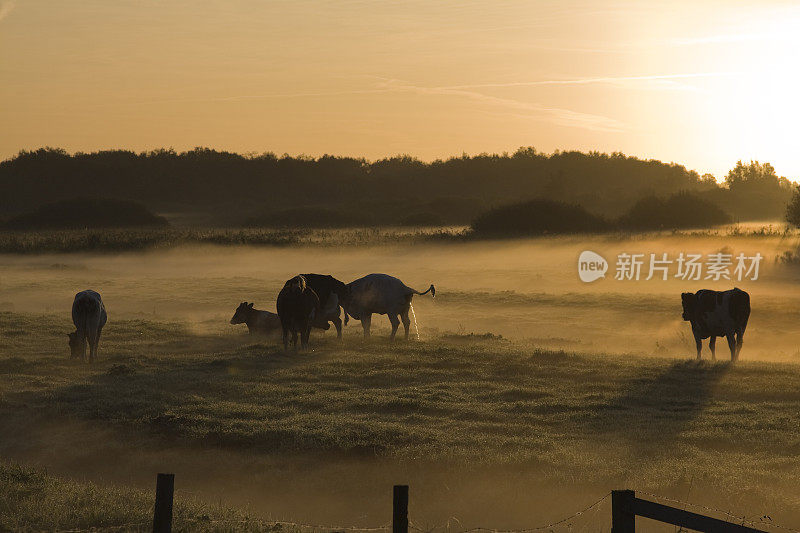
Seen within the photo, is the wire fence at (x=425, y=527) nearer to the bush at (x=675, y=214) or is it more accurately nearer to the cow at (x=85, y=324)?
the cow at (x=85, y=324)

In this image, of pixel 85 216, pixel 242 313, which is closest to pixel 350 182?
pixel 85 216

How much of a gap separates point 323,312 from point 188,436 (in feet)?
36.3

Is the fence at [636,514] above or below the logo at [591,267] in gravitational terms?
below

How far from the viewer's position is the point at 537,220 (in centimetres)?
8175

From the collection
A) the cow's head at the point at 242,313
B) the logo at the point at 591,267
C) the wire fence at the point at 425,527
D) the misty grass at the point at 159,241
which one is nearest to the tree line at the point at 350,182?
the misty grass at the point at 159,241

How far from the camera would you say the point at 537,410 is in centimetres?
1750

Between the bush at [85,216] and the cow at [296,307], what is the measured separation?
86.7 meters

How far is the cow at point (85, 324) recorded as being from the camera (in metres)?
22.9

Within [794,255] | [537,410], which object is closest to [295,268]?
[794,255]

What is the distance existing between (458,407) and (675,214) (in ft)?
241

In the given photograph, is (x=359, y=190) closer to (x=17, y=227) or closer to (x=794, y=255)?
(x=17, y=227)

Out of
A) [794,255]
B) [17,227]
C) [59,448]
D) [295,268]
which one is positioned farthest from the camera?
[17,227]

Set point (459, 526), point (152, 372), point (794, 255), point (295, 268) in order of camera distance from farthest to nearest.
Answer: point (295, 268) → point (794, 255) → point (152, 372) → point (459, 526)

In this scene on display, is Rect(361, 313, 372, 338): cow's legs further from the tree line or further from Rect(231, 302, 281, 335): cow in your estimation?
the tree line
